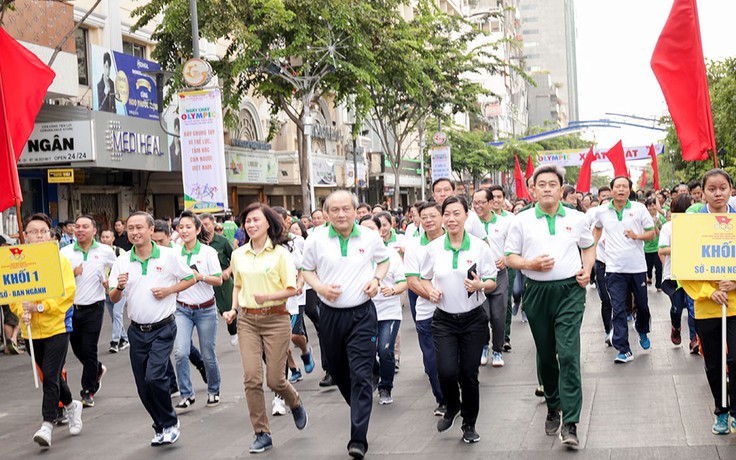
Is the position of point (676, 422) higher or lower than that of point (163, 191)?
lower

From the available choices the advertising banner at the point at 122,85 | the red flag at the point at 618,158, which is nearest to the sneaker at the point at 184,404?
the red flag at the point at 618,158

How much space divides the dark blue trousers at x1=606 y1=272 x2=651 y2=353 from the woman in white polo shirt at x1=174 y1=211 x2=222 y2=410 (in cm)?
433

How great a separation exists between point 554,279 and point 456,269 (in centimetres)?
75

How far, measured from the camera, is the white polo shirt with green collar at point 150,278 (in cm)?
816

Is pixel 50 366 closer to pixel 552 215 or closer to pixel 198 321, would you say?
pixel 198 321

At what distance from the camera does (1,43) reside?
29.4 ft

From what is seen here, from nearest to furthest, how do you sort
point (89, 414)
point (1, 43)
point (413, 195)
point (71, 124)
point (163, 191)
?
point (1, 43) → point (89, 414) → point (71, 124) → point (163, 191) → point (413, 195)

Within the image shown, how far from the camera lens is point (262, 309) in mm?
7590

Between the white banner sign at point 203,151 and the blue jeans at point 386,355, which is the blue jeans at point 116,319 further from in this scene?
the blue jeans at point 386,355

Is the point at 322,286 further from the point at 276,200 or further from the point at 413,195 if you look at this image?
A: the point at 413,195

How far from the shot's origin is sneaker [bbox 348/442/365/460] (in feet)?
23.0

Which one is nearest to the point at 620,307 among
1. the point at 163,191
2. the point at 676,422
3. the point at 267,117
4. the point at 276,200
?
the point at 676,422

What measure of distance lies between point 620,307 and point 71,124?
14666mm

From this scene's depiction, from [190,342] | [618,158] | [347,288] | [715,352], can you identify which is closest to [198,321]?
[190,342]
